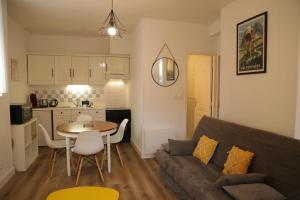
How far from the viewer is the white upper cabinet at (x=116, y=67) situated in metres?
5.11

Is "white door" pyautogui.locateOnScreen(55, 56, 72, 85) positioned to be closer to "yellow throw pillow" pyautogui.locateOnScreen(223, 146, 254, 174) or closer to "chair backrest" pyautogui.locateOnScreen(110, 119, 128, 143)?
"chair backrest" pyautogui.locateOnScreen(110, 119, 128, 143)

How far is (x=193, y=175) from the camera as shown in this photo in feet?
7.38

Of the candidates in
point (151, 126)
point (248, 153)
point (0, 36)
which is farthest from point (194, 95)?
point (0, 36)

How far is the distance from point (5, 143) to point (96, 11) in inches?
96.3

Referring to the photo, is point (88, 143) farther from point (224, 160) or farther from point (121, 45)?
point (121, 45)

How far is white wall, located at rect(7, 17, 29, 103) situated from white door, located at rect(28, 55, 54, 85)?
12 cm

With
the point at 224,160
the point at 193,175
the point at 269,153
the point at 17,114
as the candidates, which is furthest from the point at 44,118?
the point at 269,153

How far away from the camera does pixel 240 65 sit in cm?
294

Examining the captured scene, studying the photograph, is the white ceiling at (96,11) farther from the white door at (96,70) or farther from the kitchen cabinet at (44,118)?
the kitchen cabinet at (44,118)

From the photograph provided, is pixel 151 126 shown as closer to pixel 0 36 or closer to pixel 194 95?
pixel 194 95

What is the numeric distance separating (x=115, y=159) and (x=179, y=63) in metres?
2.20

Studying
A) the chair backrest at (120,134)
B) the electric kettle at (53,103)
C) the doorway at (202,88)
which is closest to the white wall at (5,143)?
the chair backrest at (120,134)

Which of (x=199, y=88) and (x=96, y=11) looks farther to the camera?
(x=199, y=88)

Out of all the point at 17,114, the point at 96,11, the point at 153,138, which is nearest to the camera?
the point at 17,114
